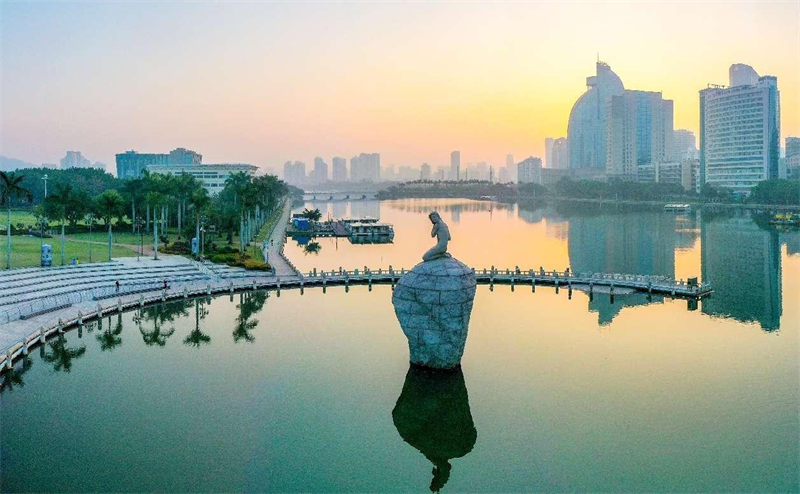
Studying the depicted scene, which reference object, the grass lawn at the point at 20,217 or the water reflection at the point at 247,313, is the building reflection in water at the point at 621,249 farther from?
the grass lawn at the point at 20,217

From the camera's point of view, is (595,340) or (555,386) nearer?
(555,386)

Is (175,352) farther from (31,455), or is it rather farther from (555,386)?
(555,386)

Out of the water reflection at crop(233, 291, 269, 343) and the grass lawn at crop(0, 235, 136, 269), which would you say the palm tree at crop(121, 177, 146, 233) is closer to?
the grass lawn at crop(0, 235, 136, 269)

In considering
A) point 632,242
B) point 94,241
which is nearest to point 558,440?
point 94,241

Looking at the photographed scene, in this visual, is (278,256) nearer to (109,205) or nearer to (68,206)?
(109,205)

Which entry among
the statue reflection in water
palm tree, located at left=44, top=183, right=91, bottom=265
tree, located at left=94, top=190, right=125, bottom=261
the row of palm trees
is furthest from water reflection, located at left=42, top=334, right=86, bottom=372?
palm tree, located at left=44, top=183, right=91, bottom=265

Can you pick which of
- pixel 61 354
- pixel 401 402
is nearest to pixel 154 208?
pixel 61 354
